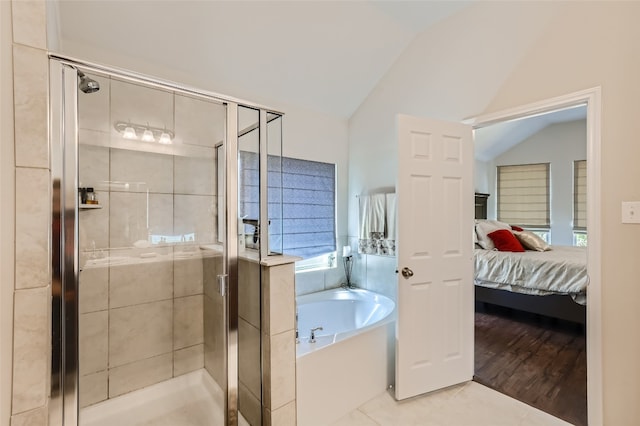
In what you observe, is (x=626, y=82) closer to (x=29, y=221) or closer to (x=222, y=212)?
(x=222, y=212)

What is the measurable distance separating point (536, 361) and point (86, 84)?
374 centimetres

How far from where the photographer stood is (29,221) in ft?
2.92

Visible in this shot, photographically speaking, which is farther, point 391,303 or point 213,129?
point 391,303

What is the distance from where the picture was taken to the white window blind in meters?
5.12

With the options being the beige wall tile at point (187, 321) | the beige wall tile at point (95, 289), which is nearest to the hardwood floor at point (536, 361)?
the beige wall tile at point (187, 321)

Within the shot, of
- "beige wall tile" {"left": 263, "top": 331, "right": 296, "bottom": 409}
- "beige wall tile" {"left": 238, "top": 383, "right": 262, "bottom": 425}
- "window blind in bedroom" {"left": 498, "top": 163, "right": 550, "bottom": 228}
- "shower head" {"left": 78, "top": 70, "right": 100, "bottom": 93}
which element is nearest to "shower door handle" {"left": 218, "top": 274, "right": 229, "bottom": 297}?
"beige wall tile" {"left": 263, "top": 331, "right": 296, "bottom": 409}

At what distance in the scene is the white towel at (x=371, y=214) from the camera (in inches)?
115

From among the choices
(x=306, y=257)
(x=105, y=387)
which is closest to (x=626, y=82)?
(x=306, y=257)

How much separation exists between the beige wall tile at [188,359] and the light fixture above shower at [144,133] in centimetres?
152

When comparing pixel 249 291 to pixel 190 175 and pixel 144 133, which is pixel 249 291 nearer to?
pixel 190 175

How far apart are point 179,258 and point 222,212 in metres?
0.69

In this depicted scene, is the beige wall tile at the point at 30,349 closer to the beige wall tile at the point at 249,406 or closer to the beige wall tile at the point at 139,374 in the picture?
the beige wall tile at the point at 249,406

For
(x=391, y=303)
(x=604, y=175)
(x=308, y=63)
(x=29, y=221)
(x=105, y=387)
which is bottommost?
(x=105, y=387)

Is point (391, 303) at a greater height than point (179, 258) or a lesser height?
lesser
